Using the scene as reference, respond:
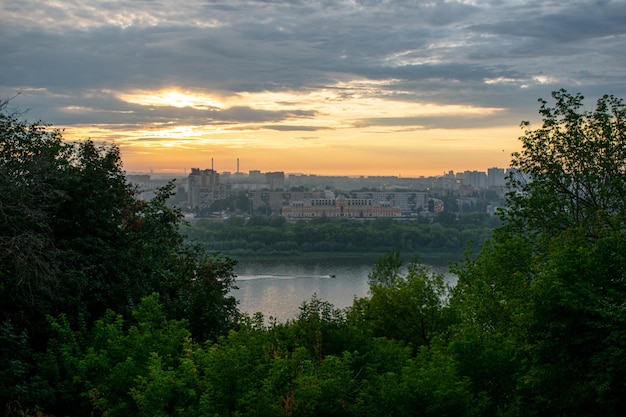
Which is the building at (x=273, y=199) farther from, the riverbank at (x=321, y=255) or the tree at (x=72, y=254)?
the tree at (x=72, y=254)

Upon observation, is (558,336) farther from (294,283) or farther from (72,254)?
(294,283)

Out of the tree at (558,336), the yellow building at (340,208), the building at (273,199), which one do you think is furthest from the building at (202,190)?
the tree at (558,336)

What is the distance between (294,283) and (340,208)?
138 ft

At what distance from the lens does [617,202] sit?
300 inches

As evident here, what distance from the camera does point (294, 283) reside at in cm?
2527

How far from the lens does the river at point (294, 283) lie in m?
20.0

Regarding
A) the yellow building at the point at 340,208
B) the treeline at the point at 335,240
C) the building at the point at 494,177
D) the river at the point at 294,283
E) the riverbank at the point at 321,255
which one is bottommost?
the river at the point at 294,283

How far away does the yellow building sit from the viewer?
214 ft

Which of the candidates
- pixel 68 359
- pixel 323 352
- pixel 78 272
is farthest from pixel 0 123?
pixel 323 352

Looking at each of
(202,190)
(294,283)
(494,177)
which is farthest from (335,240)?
(494,177)

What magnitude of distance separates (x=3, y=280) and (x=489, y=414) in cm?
363

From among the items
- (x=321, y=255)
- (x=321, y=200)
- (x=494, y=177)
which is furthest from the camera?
(x=494, y=177)

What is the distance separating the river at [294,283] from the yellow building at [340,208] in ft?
105

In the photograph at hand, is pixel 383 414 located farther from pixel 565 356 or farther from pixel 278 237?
pixel 278 237
